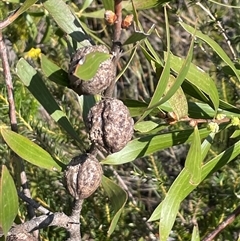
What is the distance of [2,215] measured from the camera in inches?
29.7

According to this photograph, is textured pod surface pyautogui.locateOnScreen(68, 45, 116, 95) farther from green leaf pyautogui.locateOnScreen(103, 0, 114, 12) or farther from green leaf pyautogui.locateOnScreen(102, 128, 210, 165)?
green leaf pyautogui.locateOnScreen(102, 128, 210, 165)

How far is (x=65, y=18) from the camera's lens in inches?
34.5

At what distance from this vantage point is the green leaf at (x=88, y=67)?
702 millimetres

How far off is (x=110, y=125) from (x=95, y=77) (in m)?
0.07

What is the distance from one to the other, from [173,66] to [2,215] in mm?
367

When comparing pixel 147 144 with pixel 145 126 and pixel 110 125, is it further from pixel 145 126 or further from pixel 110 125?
pixel 110 125

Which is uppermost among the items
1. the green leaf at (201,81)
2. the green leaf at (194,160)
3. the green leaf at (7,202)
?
the green leaf at (7,202)

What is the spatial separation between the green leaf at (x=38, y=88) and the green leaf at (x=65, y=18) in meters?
0.08

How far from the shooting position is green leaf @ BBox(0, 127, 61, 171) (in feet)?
2.74

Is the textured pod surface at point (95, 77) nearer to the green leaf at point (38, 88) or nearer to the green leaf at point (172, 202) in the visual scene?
the green leaf at point (38, 88)

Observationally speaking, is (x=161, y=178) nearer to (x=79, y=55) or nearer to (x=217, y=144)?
(x=217, y=144)

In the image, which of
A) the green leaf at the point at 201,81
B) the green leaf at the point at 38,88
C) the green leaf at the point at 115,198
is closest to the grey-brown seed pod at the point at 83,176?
the green leaf at the point at 115,198

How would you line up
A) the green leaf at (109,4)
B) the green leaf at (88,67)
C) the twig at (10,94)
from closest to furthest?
the green leaf at (88,67) < the green leaf at (109,4) < the twig at (10,94)

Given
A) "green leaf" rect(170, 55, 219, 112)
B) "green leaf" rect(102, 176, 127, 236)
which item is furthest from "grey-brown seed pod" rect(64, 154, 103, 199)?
"green leaf" rect(170, 55, 219, 112)
